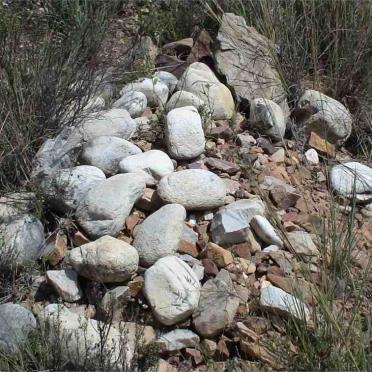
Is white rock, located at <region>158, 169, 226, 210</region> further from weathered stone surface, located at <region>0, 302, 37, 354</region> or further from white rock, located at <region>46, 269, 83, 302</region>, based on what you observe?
weathered stone surface, located at <region>0, 302, 37, 354</region>

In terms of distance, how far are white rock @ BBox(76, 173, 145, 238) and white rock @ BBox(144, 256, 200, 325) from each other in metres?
0.27

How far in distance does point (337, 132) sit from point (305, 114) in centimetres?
16

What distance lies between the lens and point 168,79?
11.5ft

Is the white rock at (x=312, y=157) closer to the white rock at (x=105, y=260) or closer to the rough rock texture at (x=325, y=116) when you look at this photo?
the rough rock texture at (x=325, y=116)

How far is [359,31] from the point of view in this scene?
3.59 meters

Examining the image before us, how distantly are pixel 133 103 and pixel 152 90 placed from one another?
5.3 inches

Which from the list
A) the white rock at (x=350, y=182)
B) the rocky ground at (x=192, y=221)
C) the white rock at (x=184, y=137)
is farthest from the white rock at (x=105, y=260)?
the white rock at (x=350, y=182)

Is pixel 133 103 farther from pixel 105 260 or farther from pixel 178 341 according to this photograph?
pixel 178 341

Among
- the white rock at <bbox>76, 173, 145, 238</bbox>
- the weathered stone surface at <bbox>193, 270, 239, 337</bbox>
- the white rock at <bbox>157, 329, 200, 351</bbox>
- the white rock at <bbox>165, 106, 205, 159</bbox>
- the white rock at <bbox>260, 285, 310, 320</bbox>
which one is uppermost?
the white rock at <bbox>165, 106, 205, 159</bbox>

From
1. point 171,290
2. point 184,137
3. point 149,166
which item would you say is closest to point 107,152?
point 149,166

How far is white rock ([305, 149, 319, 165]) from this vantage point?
10.7 ft

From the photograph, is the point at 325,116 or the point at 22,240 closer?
the point at 22,240

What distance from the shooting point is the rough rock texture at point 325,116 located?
11.0 feet

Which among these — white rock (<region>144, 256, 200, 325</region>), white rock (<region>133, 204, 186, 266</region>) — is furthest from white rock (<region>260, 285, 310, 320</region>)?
white rock (<region>133, 204, 186, 266</region>)
